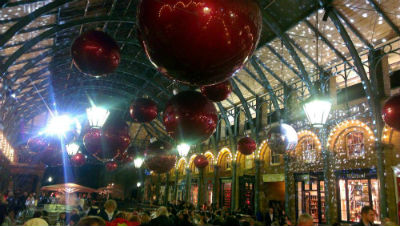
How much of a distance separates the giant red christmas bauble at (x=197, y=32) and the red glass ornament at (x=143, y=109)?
278 cm

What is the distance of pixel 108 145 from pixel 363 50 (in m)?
9.74

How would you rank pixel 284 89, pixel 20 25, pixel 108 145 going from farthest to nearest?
pixel 284 89, pixel 20 25, pixel 108 145

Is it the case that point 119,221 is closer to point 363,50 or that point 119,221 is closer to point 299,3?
point 299,3

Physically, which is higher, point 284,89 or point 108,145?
point 284,89

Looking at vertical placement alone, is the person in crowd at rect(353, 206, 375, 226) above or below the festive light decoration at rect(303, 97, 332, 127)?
below

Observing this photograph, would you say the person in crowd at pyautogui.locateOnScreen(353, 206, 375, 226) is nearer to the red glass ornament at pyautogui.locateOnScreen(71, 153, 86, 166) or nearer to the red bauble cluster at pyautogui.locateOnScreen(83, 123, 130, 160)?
the red bauble cluster at pyautogui.locateOnScreen(83, 123, 130, 160)

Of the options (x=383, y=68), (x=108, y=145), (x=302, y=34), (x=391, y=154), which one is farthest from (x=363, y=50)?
(x=108, y=145)

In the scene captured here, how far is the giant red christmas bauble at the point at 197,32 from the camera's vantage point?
3.34 feet

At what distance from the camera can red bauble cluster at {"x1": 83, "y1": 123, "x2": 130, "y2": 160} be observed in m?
3.36

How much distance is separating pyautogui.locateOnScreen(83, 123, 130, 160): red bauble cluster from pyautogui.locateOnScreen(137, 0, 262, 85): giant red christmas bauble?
240cm

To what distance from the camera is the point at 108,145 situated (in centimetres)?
338

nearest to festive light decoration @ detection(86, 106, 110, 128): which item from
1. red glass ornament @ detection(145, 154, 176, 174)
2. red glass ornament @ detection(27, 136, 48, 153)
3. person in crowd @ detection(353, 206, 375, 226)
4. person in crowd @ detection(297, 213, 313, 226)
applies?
red glass ornament @ detection(145, 154, 176, 174)

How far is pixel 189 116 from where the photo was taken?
74.4 inches

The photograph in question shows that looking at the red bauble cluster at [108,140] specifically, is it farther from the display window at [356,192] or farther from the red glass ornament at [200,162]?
the display window at [356,192]
